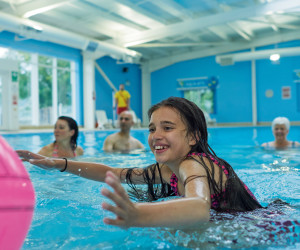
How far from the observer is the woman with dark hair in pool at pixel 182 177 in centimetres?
100

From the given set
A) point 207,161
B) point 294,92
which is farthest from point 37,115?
point 207,161

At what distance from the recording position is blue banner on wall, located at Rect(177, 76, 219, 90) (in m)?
17.5

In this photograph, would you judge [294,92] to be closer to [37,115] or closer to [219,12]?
[219,12]

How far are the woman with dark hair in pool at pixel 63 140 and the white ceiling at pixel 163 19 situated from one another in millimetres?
5641

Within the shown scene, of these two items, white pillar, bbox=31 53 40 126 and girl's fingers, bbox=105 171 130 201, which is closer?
girl's fingers, bbox=105 171 130 201

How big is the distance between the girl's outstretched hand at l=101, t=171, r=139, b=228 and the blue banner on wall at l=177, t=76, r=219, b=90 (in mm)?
17021

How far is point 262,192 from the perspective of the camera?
2.79 m

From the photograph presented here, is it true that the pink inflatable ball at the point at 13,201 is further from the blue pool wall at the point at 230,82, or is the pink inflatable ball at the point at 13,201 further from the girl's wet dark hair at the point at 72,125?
the blue pool wall at the point at 230,82

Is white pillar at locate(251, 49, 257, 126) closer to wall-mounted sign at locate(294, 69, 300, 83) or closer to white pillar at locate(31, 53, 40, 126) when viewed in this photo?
wall-mounted sign at locate(294, 69, 300, 83)

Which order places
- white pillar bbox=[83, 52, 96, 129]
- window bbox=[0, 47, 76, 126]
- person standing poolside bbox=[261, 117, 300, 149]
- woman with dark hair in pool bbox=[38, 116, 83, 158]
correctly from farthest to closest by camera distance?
white pillar bbox=[83, 52, 96, 129] → window bbox=[0, 47, 76, 126] → person standing poolside bbox=[261, 117, 300, 149] → woman with dark hair in pool bbox=[38, 116, 83, 158]

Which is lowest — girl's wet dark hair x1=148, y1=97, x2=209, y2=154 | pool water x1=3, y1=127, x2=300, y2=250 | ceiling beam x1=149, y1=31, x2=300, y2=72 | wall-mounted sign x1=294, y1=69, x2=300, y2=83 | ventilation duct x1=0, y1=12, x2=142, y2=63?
pool water x1=3, y1=127, x2=300, y2=250

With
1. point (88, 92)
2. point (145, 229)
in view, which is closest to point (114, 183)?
point (145, 229)

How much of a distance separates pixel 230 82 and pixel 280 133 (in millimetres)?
11977

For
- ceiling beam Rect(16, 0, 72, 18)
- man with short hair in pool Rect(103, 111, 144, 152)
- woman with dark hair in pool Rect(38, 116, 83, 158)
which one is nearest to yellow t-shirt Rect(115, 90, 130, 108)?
ceiling beam Rect(16, 0, 72, 18)
